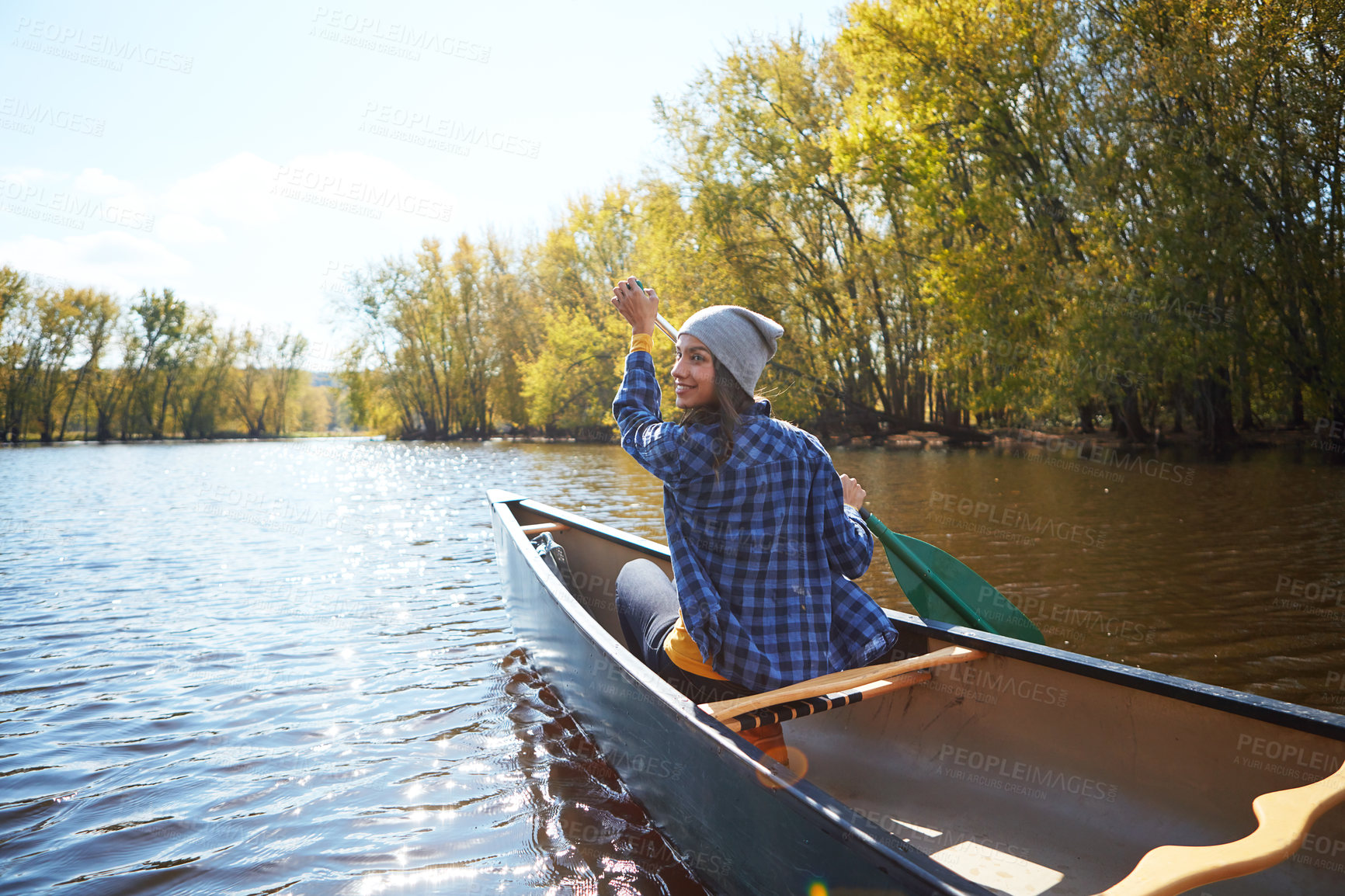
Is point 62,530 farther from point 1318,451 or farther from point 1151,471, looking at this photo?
point 1318,451

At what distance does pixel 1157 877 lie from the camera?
1445 mm

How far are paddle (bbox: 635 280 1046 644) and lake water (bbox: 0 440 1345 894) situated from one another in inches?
42.0

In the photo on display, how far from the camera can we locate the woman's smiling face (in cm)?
231

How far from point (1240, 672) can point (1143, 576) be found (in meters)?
2.37

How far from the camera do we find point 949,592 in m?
3.82

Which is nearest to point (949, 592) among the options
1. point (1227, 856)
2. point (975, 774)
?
point (975, 774)

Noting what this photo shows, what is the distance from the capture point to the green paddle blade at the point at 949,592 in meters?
3.83

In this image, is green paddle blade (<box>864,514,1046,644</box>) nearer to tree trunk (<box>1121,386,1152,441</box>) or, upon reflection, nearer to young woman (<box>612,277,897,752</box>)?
young woman (<box>612,277,897,752</box>)

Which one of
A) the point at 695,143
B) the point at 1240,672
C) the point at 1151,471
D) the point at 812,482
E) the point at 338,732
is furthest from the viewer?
the point at 695,143

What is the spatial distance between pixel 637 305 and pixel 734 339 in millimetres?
424

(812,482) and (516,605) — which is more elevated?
(812,482)

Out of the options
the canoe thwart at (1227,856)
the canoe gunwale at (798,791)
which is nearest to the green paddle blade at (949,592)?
the canoe gunwale at (798,791)

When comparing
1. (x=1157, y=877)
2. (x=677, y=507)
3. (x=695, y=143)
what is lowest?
(x=1157, y=877)

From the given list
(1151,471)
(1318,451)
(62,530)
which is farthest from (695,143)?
(62,530)
